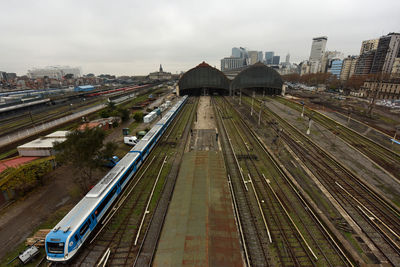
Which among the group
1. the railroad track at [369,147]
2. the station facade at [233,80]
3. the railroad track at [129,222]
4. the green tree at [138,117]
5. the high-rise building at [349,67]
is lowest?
the railroad track at [129,222]

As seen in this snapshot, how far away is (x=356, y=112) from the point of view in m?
56.6

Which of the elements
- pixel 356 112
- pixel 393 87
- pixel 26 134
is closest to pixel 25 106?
pixel 26 134

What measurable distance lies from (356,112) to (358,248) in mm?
60845

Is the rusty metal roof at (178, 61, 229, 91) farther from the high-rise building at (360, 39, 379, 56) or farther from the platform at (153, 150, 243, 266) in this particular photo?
the high-rise building at (360, 39, 379, 56)

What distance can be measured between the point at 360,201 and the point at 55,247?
30.1 metres

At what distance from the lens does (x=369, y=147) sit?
32.3 meters

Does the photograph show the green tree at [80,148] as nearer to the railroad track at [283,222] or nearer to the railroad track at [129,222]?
the railroad track at [129,222]

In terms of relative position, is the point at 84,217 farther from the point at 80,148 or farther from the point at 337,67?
the point at 337,67

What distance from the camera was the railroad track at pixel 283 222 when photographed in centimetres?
1342

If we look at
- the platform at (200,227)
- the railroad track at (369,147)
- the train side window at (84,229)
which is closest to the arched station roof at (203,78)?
the railroad track at (369,147)

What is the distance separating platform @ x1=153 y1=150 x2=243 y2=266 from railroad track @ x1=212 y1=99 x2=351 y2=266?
190 inches

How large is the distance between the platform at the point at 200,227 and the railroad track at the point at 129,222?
460 cm

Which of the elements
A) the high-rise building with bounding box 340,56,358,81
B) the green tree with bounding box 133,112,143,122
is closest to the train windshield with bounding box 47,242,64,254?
the green tree with bounding box 133,112,143,122

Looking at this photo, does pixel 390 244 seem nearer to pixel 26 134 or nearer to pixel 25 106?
pixel 26 134
